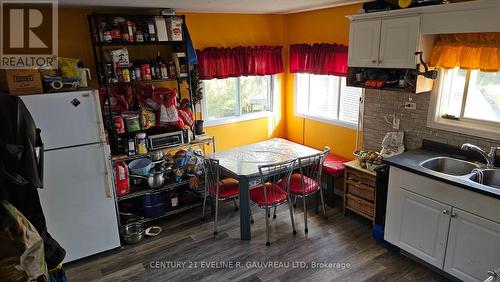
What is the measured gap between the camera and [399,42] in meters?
2.86

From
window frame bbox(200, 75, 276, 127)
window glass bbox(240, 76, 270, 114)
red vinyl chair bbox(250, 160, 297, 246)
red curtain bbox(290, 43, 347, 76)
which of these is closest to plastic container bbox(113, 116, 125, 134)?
window frame bbox(200, 75, 276, 127)

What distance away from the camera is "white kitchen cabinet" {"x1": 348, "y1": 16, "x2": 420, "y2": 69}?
9.11 feet

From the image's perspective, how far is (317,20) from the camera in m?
4.06

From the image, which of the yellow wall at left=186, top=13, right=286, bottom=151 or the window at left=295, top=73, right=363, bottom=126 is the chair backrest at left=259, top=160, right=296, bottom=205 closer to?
the window at left=295, top=73, right=363, bottom=126

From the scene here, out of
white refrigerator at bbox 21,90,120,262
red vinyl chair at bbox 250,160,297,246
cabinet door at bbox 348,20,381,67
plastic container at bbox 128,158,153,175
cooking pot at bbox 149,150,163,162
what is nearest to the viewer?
white refrigerator at bbox 21,90,120,262

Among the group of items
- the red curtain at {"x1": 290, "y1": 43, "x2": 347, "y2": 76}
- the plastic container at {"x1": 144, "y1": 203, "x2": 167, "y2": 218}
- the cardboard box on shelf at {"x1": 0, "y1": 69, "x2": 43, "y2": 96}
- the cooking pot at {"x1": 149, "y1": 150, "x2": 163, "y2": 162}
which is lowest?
the plastic container at {"x1": 144, "y1": 203, "x2": 167, "y2": 218}

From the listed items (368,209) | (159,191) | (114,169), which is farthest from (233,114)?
(368,209)

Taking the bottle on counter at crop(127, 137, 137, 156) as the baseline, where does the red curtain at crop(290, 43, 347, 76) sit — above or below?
above

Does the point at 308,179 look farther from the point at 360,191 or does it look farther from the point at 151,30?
the point at 151,30

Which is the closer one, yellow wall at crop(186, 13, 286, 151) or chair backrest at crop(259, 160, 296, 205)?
chair backrest at crop(259, 160, 296, 205)

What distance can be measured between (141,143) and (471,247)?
3.00 m

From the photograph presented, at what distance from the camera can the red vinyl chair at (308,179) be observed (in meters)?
3.35

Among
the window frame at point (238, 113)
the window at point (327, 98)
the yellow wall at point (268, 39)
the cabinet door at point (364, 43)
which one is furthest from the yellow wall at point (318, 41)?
the cabinet door at point (364, 43)

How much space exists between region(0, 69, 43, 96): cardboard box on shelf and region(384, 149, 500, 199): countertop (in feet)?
9.82
